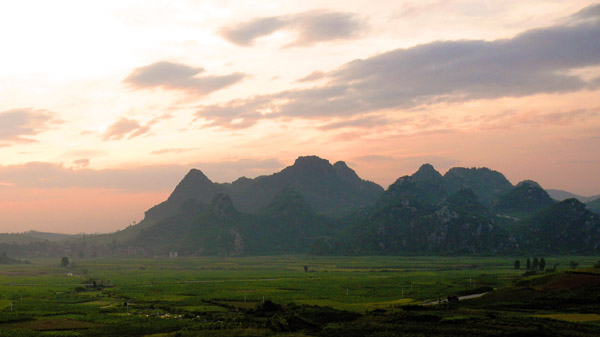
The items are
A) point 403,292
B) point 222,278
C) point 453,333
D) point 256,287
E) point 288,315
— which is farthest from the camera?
point 222,278

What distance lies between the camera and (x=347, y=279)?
147 m

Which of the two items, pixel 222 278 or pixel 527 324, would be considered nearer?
pixel 527 324

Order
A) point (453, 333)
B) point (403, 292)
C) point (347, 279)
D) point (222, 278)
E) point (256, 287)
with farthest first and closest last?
point (222, 278)
point (347, 279)
point (256, 287)
point (403, 292)
point (453, 333)

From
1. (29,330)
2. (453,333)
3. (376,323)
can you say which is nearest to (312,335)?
(376,323)

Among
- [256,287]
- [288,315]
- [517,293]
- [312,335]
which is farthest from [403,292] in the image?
[312,335]

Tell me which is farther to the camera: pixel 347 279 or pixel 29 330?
pixel 347 279

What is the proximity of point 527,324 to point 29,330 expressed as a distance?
203 ft

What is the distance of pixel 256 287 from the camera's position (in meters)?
132

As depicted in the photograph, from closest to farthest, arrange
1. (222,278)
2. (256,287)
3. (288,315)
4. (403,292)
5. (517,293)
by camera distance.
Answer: (288,315), (517,293), (403,292), (256,287), (222,278)

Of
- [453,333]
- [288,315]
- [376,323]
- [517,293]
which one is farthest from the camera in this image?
[517,293]

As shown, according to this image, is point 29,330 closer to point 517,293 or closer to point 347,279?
point 517,293

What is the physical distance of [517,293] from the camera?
98.4m

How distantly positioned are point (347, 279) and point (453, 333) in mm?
83182

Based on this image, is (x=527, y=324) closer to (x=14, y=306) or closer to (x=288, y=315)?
(x=288, y=315)
